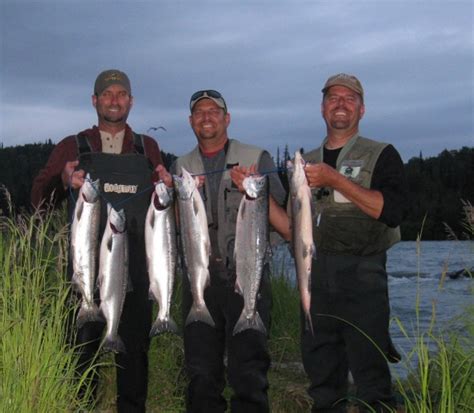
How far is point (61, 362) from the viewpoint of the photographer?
5.03 m

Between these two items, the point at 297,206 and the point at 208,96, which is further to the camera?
the point at 208,96

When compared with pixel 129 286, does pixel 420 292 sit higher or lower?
lower

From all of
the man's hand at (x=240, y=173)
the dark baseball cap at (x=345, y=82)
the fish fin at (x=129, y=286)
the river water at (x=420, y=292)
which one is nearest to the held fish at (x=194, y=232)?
the man's hand at (x=240, y=173)

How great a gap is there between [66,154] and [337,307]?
223 cm

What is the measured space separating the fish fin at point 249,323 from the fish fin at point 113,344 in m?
0.80

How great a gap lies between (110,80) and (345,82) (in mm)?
1707

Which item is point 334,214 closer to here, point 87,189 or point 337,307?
point 337,307

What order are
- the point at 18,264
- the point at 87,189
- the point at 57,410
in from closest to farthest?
the point at 57,410, the point at 87,189, the point at 18,264

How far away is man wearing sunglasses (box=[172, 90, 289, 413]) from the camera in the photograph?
5.14m

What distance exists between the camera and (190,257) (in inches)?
195

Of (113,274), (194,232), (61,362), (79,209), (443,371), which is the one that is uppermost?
(79,209)

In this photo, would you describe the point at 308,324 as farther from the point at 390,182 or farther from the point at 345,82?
the point at 345,82

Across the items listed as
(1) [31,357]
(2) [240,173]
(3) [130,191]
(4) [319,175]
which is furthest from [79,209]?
(4) [319,175]

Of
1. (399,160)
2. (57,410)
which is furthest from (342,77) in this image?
(57,410)
